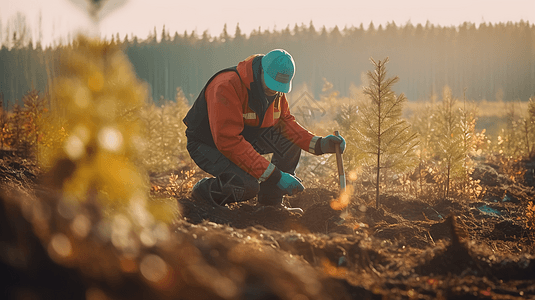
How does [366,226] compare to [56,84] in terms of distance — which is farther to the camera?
[366,226]

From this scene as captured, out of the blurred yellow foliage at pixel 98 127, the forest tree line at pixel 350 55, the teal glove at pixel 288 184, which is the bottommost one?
the teal glove at pixel 288 184

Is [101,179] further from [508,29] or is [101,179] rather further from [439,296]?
[508,29]

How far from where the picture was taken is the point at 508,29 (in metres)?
84.7

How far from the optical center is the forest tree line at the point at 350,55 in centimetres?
8019

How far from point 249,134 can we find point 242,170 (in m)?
0.59

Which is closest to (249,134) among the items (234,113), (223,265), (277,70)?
(234,113)

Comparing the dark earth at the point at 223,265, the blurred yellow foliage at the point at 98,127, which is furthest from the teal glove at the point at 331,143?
the blurred yellow foliage at the point at 98,127

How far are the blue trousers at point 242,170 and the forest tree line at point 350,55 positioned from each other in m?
75.3

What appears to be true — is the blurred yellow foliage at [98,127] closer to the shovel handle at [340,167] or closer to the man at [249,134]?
the man at [249,134]

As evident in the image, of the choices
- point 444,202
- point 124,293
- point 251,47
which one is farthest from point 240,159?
point 251,47

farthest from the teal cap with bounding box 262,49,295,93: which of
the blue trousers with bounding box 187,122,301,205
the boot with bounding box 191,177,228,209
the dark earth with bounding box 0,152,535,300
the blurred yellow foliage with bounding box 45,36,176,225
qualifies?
the blurred yellow foliage with bounding box 45,36,176,225

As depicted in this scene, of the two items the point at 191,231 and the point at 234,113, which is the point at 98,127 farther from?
the point at 234,113

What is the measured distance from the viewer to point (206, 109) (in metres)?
4.20

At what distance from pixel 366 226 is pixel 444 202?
8.05 ft
